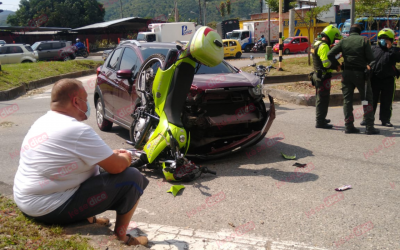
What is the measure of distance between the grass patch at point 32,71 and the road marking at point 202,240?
1230cm

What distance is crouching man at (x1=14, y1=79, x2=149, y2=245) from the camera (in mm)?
2996

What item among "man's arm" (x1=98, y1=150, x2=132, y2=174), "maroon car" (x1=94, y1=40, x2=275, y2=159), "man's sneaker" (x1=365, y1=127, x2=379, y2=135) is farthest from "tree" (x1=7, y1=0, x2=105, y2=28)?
"man's arm" (x1=98, y1=150, x2=132, y2=174)

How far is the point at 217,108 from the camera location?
19.3 feet

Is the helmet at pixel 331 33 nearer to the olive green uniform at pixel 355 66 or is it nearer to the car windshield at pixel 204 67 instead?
the olive green uniform at pixel 355 66

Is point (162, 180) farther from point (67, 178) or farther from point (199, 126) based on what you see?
point (67, 178)

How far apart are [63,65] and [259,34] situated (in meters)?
25.9

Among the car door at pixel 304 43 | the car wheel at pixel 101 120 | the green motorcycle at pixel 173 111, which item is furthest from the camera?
the car door at pixel 304 43

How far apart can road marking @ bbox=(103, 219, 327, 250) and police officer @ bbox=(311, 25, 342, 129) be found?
4926 mm

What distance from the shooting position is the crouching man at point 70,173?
118 inches

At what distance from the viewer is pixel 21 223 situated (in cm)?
319

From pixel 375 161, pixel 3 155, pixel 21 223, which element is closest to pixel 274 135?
pixel 375 161

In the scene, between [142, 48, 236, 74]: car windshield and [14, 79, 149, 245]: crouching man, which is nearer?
[14, 79, 149, 245]: crouching man

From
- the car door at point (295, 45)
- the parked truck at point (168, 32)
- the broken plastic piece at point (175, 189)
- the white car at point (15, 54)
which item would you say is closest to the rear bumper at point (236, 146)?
the broken plastic piece at point (175, 189)

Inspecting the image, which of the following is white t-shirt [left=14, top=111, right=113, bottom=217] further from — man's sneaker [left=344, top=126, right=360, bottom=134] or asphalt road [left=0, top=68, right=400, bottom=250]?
man's sneaker [left=344, top=126, right=360, bottom=134]
